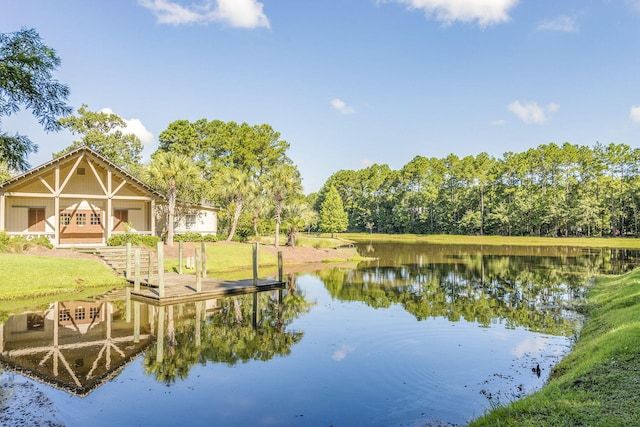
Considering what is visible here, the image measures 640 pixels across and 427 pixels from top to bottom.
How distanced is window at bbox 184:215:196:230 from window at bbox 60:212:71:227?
10.4 m

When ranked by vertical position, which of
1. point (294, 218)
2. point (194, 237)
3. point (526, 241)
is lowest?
point (526, 241)

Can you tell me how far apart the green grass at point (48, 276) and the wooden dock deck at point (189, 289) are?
1995 millimetres

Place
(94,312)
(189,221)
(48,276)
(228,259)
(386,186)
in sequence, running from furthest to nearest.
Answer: (386,186)
(189,221)
(228,259)
(48,276)
(94,312)

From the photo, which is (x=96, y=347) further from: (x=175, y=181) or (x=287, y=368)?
(x=175, y=181)

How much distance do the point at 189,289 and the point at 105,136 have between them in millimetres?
46211

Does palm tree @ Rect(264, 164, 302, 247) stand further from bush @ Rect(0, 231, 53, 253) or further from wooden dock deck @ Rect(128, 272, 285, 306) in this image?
bush @ Rect(0, 231, 53, 253)

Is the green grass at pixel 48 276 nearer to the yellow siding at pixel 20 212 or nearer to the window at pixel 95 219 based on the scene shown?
the yellow siding at pixel 20 212

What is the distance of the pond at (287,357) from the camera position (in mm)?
9445

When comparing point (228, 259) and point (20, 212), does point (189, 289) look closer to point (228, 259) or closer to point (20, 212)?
point (228, 259)

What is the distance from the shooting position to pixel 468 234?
8762 centimetres

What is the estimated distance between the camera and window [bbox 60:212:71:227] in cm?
3600

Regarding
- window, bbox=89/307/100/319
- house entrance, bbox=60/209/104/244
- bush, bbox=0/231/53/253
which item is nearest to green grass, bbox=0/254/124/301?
bush, bbox=0/231/53/253

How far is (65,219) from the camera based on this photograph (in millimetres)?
36250

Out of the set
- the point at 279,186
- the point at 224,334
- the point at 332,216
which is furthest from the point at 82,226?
the point at 332,216
